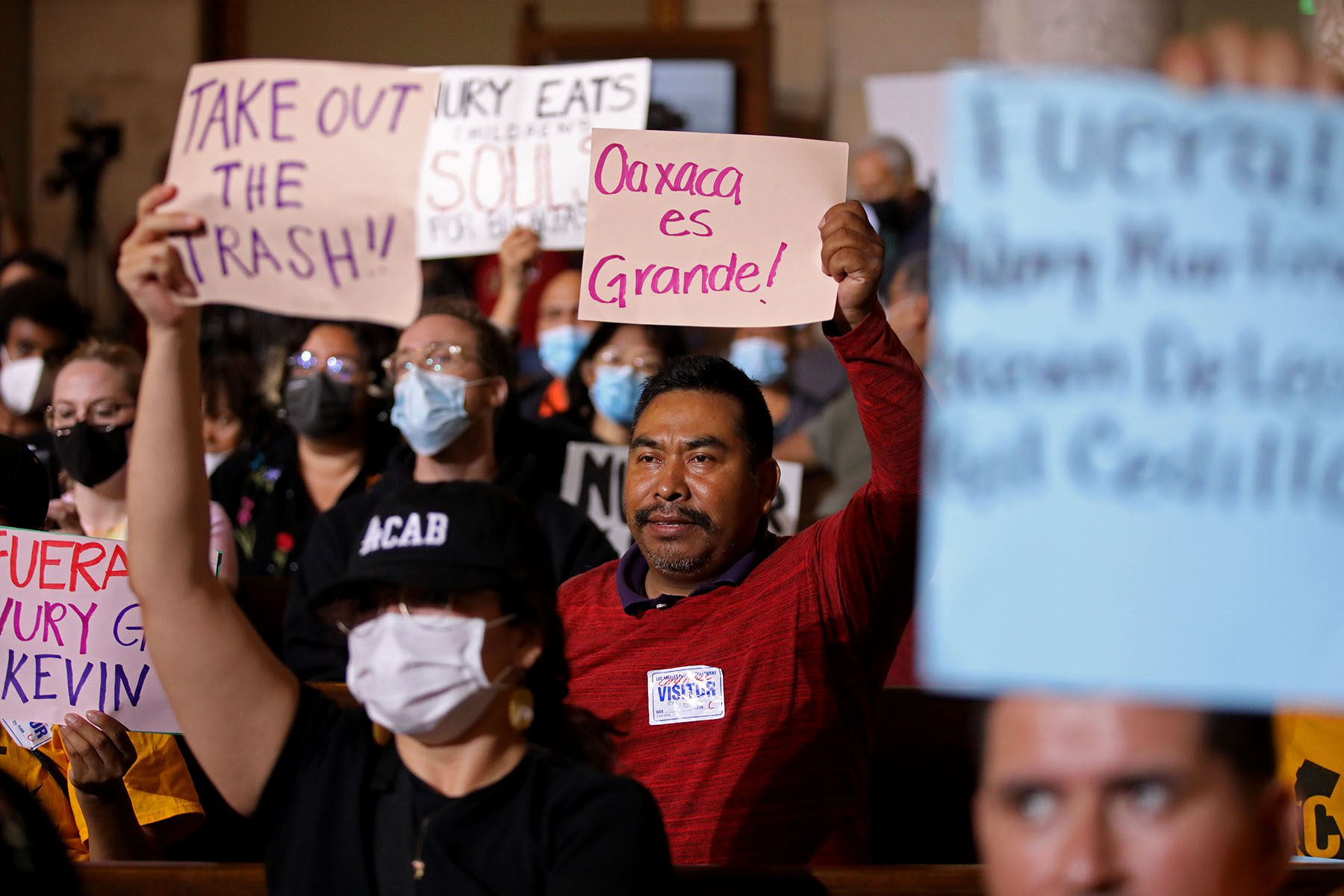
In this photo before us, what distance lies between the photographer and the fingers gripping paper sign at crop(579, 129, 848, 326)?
341cm

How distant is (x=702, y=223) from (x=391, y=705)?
1.49m

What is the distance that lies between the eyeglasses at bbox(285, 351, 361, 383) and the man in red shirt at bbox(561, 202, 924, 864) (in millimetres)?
2124

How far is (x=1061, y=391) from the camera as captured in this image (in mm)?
1856

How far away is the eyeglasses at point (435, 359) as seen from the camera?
4742mm

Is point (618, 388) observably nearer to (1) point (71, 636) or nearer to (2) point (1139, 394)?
(1) point (71, 636)

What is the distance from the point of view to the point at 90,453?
14.8 ft

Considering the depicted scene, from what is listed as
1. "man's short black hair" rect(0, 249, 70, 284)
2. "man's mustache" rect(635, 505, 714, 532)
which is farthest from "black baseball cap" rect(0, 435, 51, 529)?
Answer: "man's short black hair" rect(0, 249, 70, 284)

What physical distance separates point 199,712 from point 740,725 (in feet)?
4.09

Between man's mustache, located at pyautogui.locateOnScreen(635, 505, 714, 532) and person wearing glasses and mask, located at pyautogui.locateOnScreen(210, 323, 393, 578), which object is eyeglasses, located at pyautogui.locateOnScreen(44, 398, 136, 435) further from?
man's mustache, located at pyautogui.locateOnScreen(635, 505, 714, 532)

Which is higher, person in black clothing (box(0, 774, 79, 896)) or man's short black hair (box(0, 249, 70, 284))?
man's short black hair (box(0, 249, 70, 284))

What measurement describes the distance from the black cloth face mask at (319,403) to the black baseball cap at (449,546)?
2.95m

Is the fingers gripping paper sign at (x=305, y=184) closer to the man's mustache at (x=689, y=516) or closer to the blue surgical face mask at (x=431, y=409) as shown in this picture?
the man's mustache at (x=689, y=516)

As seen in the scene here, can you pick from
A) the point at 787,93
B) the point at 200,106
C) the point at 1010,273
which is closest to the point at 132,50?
the point at 787,93

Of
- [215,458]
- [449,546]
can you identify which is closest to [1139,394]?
[449,546]
